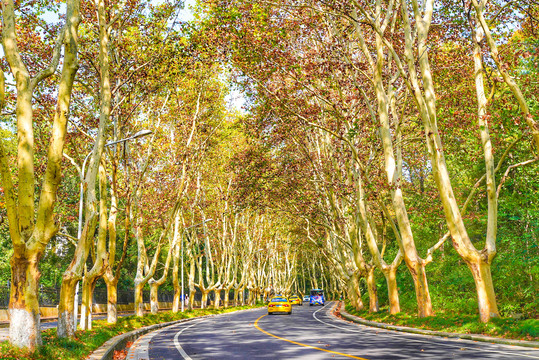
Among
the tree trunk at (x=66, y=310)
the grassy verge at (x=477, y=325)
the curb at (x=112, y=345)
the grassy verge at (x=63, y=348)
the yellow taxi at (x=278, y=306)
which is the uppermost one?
the tree trunk at (x=66, y=310)

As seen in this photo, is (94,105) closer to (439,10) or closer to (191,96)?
(191,96)

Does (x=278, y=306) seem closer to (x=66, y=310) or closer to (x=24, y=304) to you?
(x=66, y=310)

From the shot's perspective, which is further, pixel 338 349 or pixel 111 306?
pixel 111 306

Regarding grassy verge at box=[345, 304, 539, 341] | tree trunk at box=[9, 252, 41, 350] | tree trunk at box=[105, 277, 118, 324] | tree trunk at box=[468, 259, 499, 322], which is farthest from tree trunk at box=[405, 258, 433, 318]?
tree trunk at box=[9, 252, 41, 350]

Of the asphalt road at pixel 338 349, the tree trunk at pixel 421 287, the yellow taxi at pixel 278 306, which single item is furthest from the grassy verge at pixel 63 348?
the yellow taxi at pixel 278 306

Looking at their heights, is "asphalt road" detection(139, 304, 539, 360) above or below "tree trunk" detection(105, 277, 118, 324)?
below

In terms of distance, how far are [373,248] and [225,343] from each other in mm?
9815

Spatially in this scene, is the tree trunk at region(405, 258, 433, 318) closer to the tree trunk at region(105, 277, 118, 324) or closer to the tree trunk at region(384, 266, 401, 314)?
the tree trunk at region(384, 266, 401, 314)

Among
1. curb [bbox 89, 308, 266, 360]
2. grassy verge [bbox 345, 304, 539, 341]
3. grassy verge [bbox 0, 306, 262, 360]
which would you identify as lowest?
grassy verge [bbox 345, 304, 539, 341]

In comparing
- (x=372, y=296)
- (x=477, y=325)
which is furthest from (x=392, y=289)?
(x=477, y=325)

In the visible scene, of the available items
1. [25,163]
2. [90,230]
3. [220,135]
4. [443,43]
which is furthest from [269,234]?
[25,163]

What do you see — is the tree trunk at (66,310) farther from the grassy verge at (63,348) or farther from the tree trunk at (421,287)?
the tree trunk at (421,287)

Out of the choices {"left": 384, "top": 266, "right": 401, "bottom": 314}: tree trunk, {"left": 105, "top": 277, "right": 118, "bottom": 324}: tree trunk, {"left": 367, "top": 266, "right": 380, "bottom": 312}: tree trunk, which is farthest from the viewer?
{"left": 367, "top": 266, "right": 380, "bottom": 312}: tree trunk

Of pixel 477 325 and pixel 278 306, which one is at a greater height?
pixel 477 325
